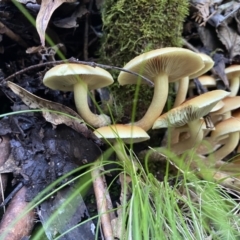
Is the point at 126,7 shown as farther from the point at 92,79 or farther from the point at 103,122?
Answer: the point at 103,122

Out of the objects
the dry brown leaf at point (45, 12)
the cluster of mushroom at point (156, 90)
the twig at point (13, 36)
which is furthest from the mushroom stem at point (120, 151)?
the twig at point (13, 36)

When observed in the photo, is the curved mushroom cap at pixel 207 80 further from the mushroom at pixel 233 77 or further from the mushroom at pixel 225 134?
the mushroom at pixel 225 134

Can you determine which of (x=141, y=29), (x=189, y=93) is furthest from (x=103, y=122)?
(x=189, y=93)

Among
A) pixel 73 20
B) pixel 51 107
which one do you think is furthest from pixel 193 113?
pixel 73 20

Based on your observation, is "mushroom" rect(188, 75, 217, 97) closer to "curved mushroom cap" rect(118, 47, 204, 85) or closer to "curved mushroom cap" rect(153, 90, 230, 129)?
"curved mushroom cap" rect(118, 47, 204, 85)

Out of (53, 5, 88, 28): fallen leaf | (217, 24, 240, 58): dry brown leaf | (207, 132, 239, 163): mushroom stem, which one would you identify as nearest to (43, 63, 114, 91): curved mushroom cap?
(53, 5, 88, 28): fallen leaf

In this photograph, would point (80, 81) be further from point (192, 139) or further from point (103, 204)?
point (192, 139)

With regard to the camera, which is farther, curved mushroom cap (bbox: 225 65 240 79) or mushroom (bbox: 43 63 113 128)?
curved mushroom cap (bbox: 225 65 240 79)
